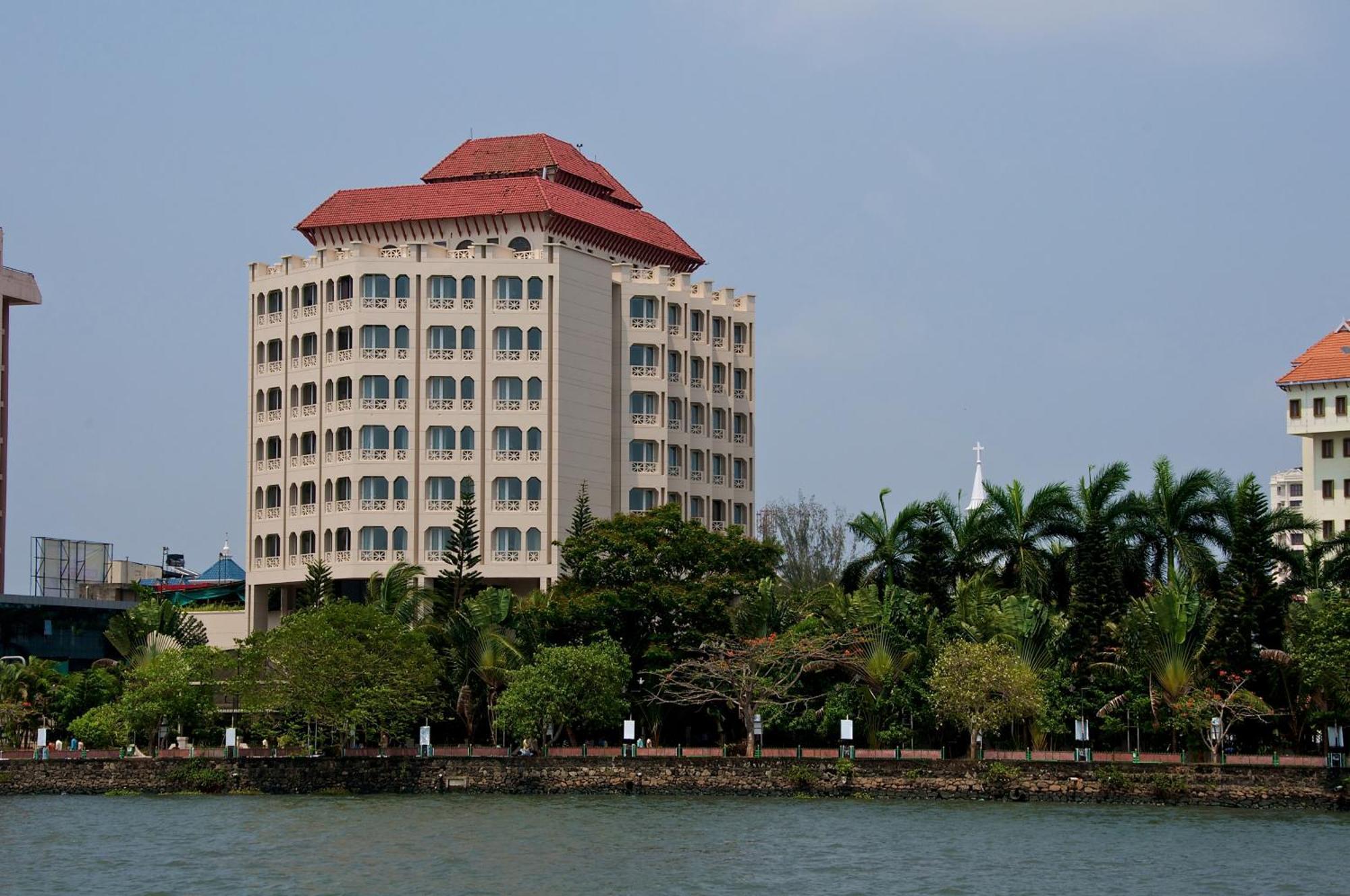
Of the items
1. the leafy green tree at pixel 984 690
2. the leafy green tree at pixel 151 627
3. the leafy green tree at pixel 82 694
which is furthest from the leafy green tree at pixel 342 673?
the leafy green tree at pixel 984 690

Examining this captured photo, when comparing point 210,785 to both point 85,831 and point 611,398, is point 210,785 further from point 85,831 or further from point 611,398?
point 611,398

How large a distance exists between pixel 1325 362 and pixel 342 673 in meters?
60.1

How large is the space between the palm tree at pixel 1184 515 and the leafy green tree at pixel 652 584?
16.2 meters

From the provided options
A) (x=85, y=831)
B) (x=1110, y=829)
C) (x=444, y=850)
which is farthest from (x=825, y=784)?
(x=85, y=831)

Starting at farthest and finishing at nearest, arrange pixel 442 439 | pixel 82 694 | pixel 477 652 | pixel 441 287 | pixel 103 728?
pixel 441 287 → pixel 442 439 → pixel 82 694 → pixel 477 652 → pixel 103 728

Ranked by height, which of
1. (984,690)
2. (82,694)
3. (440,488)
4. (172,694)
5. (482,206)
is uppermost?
(482,206)

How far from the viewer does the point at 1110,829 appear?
65375 mm

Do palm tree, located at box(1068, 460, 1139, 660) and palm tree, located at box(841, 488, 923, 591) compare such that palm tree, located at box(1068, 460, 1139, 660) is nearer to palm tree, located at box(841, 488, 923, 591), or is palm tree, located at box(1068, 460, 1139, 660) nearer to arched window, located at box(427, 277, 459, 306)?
palm tree, located at box(841, 488, 923, 591)

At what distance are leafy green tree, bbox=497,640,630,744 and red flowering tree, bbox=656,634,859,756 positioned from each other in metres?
2.75

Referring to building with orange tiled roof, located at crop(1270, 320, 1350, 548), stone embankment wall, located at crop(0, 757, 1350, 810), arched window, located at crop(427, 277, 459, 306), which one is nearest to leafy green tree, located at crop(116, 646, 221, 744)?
stone embankment wall, located at crop(0, 757, 1350, 810)

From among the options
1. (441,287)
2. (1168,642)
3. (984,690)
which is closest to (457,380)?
(441,287)

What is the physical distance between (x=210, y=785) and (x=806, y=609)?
24825mm

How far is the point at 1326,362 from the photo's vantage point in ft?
379

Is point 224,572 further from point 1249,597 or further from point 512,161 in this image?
point 1249,597
